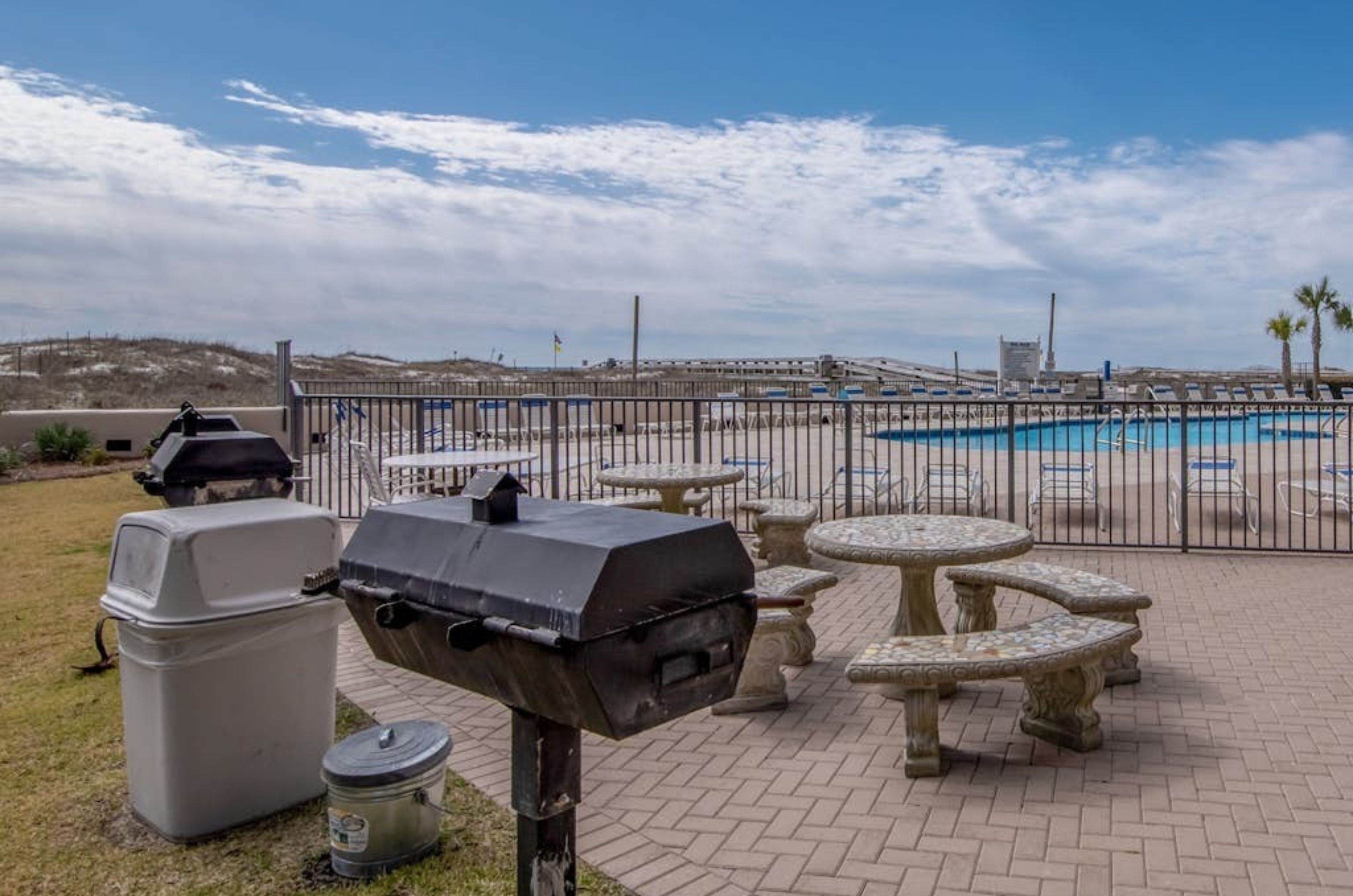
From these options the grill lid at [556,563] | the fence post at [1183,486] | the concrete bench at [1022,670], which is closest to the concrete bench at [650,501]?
the concrete bench at [1022,670]

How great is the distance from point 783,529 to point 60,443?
12.2m

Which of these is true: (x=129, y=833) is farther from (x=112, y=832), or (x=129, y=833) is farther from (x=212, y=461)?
(x=212, y=461)

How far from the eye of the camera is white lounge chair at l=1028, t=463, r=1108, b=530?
871 centimetres

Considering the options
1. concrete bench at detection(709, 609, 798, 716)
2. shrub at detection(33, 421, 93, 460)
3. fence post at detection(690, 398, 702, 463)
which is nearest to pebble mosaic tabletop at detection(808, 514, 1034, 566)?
concrete bench at detection(709, 609, 798, 716)

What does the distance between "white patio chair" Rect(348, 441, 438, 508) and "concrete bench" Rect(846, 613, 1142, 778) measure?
13.9 feet

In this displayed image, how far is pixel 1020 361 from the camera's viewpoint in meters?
28.9

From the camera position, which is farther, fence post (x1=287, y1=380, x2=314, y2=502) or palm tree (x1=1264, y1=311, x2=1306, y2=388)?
palm tree (x1=1264, y1=311, x2=1306, y2=388)

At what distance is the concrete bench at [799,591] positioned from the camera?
14.7ft

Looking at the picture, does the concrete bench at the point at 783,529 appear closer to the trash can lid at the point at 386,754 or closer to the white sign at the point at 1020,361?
the trash can lid at the point at 386,754

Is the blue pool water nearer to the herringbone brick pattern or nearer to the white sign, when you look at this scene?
the white sign

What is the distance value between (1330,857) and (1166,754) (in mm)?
848

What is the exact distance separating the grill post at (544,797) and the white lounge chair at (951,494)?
6.89 meters

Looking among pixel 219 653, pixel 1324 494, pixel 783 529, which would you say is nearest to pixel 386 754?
pixel 219 653

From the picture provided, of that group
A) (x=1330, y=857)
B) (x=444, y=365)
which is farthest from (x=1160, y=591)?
(x=444, y=365)
